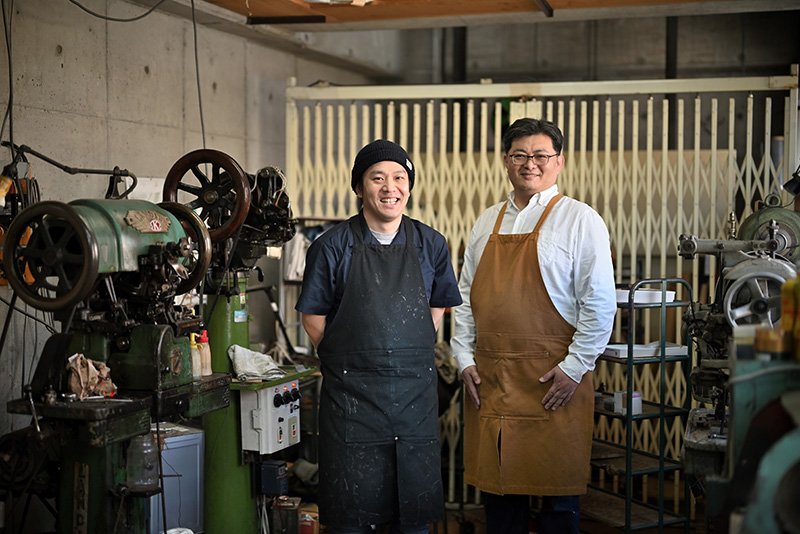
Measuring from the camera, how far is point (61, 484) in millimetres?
3260

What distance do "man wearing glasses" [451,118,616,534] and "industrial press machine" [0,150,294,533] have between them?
3.50ft

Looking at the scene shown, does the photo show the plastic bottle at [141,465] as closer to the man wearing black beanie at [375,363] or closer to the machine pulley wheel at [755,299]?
the man wearing black beanie at [375,363]

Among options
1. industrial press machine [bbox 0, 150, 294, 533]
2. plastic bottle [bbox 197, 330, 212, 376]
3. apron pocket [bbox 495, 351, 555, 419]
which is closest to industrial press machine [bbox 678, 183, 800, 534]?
apron pocket [bbox 495, 351, 555, 419]

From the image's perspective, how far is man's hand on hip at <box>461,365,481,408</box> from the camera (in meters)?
3.86

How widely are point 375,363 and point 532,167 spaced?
1.07 m

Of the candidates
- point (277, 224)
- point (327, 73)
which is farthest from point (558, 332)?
point (327, 73)

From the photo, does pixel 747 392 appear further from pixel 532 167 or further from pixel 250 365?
pixel 250 365

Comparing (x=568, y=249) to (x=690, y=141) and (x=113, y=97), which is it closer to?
(x=113, y=97)

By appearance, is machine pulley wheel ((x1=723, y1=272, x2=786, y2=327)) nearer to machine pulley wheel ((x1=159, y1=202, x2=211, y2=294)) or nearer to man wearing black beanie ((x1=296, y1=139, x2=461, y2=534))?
man wearing black beanie ((x1=296, y1=139, x2=461, y2=534))

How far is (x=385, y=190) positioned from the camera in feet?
10.8

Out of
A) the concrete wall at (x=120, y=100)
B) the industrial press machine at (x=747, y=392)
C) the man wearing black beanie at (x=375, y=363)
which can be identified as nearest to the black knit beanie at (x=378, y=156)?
the man wearing black beanie at (x=375, y=363)

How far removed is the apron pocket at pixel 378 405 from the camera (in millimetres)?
3248

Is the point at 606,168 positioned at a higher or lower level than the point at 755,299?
higher

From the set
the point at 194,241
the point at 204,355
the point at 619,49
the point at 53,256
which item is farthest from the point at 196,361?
the point at 619,49
